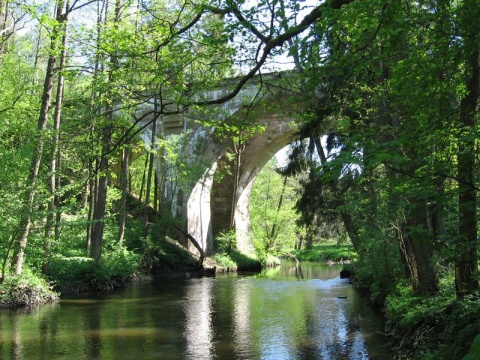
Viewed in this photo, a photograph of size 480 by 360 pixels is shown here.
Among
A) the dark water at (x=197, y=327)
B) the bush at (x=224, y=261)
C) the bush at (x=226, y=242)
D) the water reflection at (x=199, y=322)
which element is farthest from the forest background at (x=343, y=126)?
the bush at (x=226, y=242)

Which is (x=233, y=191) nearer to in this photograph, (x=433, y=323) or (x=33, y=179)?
(x=33, y=179)

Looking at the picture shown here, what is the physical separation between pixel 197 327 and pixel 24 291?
4.44 metres

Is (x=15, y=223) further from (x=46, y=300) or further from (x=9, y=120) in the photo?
(x=9, y=120)

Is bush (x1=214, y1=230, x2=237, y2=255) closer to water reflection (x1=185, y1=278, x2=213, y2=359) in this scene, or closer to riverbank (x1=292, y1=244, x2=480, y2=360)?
water reflection (x1=185, y1=278, x2=213, y2=359)

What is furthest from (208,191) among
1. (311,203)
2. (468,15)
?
(468,15)

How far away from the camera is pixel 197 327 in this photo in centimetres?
945

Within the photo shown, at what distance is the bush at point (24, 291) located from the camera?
36.2 ft

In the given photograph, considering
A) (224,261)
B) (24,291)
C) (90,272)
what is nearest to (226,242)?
(224,261)

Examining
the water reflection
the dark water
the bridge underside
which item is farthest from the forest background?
the bridge underside

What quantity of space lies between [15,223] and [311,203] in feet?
26.7

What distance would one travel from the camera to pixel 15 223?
11.2 metres

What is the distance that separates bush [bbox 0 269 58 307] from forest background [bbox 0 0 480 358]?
56 mm

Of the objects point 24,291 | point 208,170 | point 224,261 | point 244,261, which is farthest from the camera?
point 244,261

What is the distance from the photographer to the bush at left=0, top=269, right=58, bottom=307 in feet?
36.2
